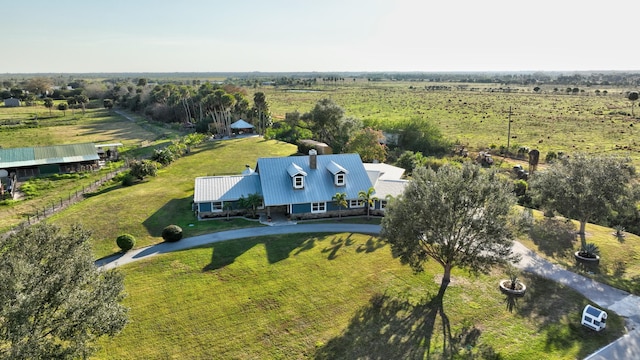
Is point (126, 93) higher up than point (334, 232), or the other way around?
point (126, 93)

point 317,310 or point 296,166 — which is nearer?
point 317,310

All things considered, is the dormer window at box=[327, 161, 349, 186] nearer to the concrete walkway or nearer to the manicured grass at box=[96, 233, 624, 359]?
the concrete walkway

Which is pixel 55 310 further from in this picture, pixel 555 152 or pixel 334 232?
pixel 555 152

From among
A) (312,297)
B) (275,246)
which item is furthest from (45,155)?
(312,297)

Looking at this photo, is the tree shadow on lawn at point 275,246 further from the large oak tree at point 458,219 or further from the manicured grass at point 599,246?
the manicured grass at point 599,246

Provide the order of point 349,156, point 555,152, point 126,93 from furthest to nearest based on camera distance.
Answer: point 126,93 → point 555,152 → point 349,156

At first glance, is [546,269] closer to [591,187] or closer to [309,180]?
[591,187]

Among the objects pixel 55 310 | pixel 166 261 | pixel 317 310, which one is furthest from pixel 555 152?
pixel 55 310
